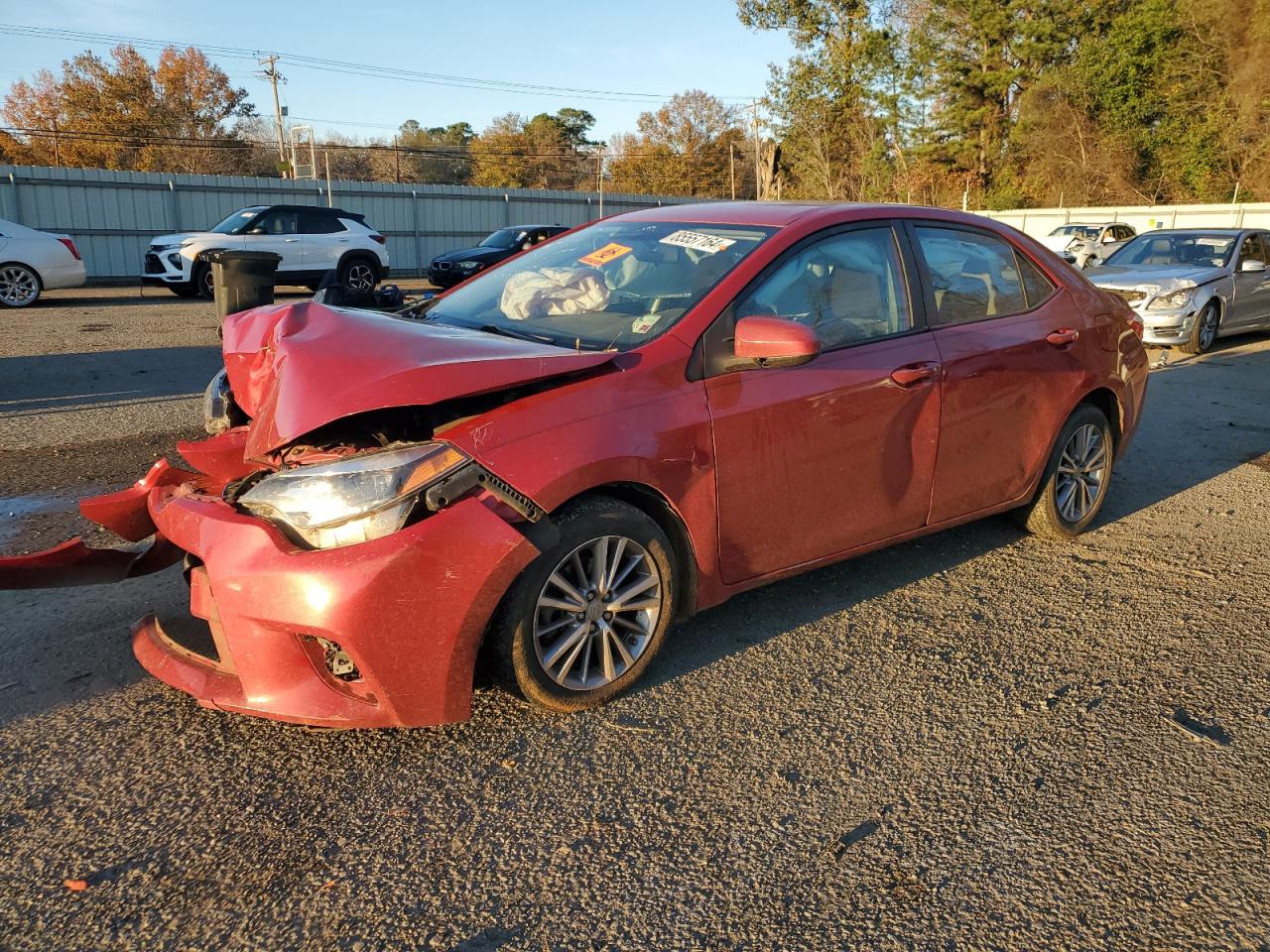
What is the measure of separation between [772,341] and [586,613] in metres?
1.12

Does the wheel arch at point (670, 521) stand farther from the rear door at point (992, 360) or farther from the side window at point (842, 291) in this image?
the rear door at point (992, 360)

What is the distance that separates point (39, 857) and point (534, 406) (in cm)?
177

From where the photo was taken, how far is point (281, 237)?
18.0m

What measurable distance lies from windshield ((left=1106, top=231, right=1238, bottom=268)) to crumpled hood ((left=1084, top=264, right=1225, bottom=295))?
29cm

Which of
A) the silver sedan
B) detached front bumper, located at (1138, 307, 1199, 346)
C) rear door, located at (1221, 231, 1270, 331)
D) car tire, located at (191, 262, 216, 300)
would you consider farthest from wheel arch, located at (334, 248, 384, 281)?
rear door, located at (1221, 231, 1270, 331)

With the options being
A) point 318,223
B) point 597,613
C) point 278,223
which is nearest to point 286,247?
point 278,223

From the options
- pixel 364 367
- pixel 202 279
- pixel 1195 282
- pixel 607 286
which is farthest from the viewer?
pixel 202 279

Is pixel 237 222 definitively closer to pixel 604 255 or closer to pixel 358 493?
pixel 604 255

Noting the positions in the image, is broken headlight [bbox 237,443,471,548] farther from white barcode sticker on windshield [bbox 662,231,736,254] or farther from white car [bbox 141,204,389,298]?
white car [bbox 141,204,389,298]

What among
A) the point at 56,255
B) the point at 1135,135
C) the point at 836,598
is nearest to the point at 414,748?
the point at 836,598

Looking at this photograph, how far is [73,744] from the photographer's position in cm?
294

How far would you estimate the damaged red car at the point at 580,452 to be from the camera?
2.76m

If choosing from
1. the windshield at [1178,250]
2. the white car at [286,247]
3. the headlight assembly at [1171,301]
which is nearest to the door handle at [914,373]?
the headlight assembly at [1171,301]

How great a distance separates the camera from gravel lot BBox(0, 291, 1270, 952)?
229cm
